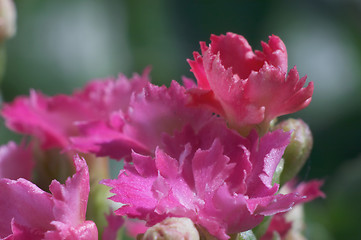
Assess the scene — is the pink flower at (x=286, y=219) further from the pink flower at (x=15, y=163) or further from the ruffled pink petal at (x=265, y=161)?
the pink flower at (x=15, y=163)

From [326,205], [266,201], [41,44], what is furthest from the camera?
[41,44]

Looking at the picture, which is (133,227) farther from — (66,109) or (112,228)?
(112,228)

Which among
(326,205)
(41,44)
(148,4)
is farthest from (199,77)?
(148,4)

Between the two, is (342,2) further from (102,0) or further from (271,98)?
(271,98)

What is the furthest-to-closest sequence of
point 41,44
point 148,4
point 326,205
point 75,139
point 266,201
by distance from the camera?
point 148,4
point 41,44
point 326,205
point 75,139
point 266,201

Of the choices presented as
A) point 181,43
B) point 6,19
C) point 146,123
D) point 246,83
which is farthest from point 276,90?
point 181,43

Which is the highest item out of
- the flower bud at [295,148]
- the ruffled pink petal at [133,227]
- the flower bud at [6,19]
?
the flower bud at [6,19]

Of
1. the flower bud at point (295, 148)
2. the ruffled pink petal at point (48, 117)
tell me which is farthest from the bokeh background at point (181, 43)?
the flower bud at point (295, 148)
